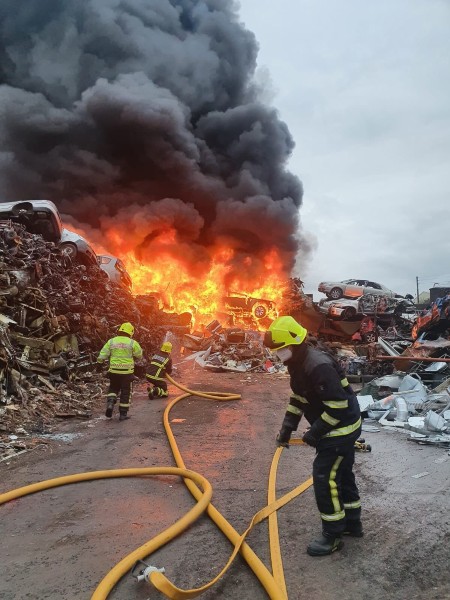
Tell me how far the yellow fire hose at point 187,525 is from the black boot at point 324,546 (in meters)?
0.22

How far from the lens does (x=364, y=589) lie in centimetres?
240

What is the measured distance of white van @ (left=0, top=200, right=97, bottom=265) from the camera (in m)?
12.4

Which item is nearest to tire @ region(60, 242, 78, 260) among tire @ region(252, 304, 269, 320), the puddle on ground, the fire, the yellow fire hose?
the puddle on ground

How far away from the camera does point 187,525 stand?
309 cm

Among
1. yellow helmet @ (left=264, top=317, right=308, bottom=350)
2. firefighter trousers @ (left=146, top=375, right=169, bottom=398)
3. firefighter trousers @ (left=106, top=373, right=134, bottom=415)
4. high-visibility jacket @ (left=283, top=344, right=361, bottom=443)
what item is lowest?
firefighter trousers @ (left=146, top=375, right=169, bottom=398)

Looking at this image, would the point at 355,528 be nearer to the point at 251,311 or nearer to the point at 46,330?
the point at 46,330

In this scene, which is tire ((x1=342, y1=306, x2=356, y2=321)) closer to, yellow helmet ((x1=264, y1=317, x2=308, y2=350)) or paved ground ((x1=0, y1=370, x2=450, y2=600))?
paved ground ((x1=0, y1=370, x2=450, y2=600))

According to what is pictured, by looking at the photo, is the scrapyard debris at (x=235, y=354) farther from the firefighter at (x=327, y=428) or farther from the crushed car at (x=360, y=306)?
the firefighter at (x=327, y=428)

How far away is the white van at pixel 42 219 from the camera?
12.4 meters

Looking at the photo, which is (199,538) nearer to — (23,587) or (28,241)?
(23,587)

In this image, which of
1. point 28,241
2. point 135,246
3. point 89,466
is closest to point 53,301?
point 28,241

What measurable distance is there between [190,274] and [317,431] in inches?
920

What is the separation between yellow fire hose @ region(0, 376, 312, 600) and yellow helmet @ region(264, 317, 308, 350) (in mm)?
1215

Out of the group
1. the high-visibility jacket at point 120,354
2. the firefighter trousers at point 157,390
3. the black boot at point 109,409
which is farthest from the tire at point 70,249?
the black boot at point 109,409
